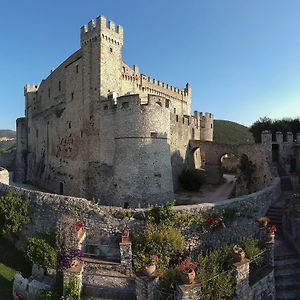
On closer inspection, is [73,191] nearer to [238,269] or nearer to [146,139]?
[146,139]

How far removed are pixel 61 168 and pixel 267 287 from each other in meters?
21.2

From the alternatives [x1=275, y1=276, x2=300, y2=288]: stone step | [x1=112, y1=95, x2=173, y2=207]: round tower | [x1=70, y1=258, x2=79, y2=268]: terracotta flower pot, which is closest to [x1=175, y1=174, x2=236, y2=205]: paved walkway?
[x1=112, y1=95, x2=173, y2=207]: round tower

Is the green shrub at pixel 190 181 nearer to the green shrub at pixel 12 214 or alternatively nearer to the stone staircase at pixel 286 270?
the stone staircase at pixel 286 270

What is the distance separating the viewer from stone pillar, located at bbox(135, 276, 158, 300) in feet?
35.7

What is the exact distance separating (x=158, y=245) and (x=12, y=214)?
28.9 ft

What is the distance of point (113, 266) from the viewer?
13492mm

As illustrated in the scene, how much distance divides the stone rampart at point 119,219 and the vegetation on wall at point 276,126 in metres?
12.5

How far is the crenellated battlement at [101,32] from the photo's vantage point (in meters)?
23.6

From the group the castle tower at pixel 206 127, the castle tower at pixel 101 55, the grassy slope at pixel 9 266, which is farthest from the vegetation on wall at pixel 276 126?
the grassy slope at pixel 9 266

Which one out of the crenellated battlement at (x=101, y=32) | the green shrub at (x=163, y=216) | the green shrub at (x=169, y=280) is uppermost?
the crenellated battlement at (x=101, y=32)

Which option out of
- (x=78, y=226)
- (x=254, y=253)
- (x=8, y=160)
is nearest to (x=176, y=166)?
(x=78, y=226)

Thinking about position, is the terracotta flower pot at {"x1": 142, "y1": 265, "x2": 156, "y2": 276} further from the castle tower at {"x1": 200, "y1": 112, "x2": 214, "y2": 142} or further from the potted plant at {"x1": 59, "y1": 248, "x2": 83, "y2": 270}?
the castle tower at {"x1": 200, "y1": 112, "x2": 214, "y2": 142}

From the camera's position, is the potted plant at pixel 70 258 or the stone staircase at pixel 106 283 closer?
the stone staircase at pixel 106 283

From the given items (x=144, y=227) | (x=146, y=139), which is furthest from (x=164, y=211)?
(x=146, y=139)
